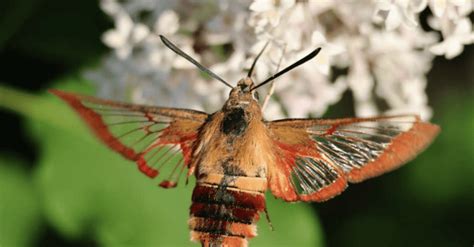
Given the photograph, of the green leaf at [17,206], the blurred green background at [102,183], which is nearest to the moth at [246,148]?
the blurred green background at [102,183]

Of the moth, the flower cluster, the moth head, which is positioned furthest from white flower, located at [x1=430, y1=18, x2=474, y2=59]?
the moth head

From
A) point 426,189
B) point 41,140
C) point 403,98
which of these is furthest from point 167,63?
point 426,189

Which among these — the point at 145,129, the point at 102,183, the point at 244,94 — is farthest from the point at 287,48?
the point at 102,183

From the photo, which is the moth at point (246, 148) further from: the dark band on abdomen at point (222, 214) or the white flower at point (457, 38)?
the white flower at point (457, 38)

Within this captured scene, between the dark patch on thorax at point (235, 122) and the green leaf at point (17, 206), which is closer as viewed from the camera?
the dark patch on thorax at point (235, 122)

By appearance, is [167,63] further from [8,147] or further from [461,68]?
[461,68]
